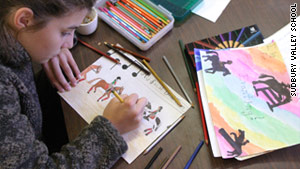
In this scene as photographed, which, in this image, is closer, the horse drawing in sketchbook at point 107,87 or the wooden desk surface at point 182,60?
the wooden desk surface at point 182,60

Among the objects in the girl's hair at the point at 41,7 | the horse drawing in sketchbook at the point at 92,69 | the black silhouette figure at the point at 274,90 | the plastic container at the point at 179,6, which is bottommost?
the black silhouette figure at the point at 274,90

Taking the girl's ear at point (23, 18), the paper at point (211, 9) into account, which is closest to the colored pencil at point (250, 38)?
the paper at point (211, 9)

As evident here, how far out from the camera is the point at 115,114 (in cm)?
58

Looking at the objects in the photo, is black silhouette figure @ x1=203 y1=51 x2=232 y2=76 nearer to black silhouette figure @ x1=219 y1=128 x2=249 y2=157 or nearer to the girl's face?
black silhouette figure @ x1=219 y1=128 x2=249 y2=157

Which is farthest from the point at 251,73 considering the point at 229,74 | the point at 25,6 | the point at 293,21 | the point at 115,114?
the point at 25,6

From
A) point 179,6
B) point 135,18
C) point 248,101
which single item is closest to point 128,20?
point 135,18

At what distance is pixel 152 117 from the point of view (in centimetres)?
59

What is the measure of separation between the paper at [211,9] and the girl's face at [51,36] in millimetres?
425

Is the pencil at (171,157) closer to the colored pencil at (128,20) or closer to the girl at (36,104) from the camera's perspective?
the girl at (36,104)

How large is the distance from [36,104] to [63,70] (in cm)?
12

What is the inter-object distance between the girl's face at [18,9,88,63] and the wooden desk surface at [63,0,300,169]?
136 millimetres

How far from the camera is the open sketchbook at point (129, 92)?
1.86 feet

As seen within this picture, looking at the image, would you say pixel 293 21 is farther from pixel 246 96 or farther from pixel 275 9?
pixel 246 96

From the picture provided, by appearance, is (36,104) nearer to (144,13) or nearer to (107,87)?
(107,87)
